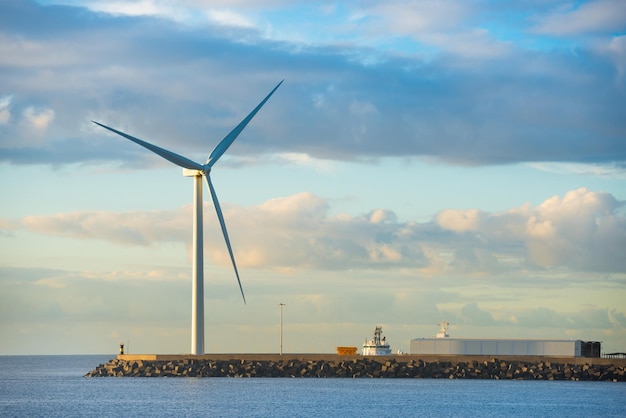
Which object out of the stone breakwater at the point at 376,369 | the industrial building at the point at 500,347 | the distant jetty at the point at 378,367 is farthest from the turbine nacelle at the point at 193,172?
the industrial building at the point at 500,347

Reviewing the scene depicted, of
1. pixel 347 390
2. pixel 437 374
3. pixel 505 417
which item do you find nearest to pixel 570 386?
pixel 437 374

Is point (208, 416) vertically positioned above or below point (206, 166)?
below

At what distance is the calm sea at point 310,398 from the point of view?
86.5 m

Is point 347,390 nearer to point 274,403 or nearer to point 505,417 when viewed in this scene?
point 274,403

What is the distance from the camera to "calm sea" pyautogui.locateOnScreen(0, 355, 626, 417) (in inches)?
3406

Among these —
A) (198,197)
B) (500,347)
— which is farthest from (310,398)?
(500,347)

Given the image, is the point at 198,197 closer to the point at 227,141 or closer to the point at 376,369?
the point at 227,141

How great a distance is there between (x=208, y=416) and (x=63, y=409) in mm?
14276

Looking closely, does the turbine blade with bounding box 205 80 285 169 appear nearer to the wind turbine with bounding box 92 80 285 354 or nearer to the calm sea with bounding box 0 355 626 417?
the wind turbine with bounding box 92 80 285 354

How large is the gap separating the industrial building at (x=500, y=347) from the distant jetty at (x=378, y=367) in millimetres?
4812

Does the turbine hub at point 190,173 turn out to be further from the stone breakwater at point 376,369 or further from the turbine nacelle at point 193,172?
the stone breakwater at point 376,369

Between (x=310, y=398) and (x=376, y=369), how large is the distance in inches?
1220

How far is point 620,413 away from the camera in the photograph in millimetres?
88062

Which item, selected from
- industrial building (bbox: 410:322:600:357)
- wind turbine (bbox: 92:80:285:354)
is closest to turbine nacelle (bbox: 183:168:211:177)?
wind turbine (bbox: 92:80:285:354)
